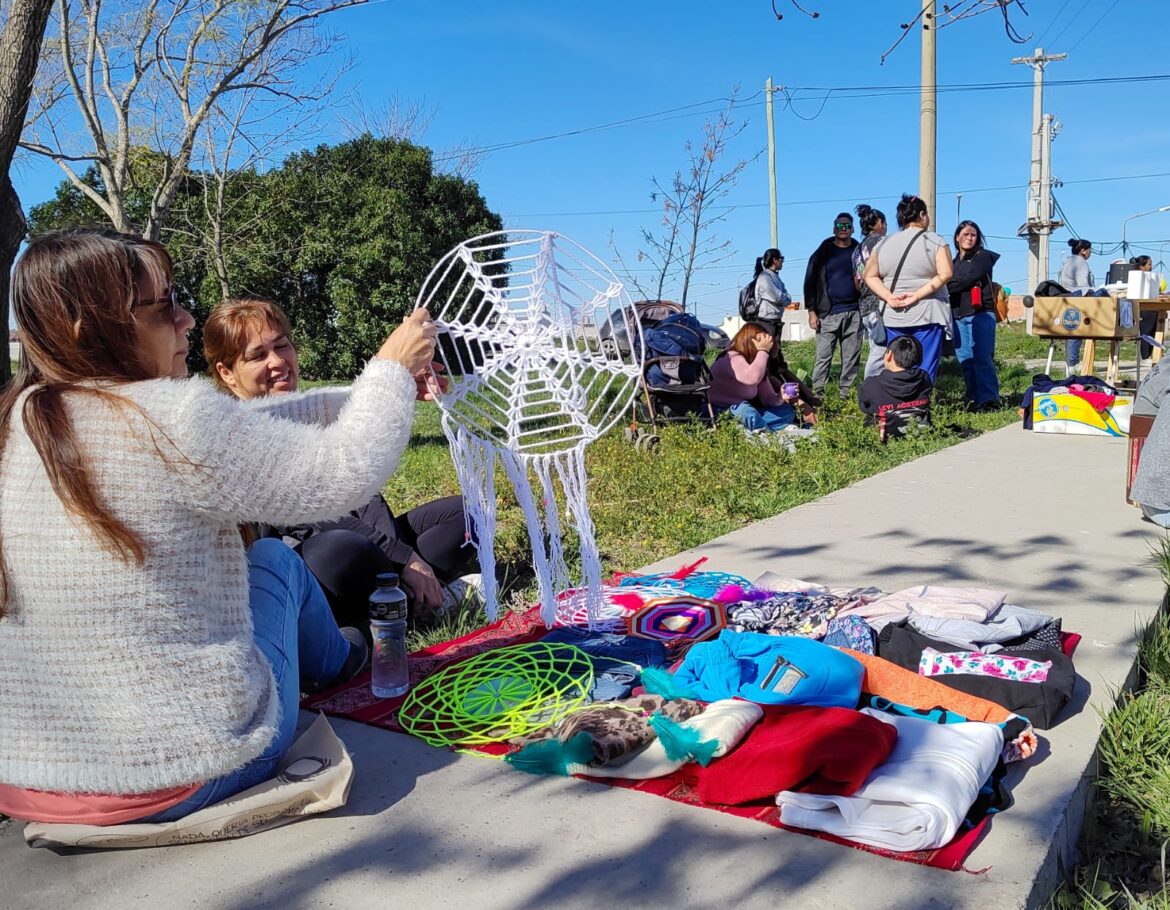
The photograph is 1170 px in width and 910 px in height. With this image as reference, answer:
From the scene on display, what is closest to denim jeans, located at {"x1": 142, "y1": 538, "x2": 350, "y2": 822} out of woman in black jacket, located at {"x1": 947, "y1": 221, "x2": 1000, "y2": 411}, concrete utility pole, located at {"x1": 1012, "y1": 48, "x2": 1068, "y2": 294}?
woman in black jacket, located at {"x1": 947, "y1": 221, "x2": 1000, "y2": 411}

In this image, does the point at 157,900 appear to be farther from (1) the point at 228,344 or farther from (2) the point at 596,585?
(1) the point at 228,344

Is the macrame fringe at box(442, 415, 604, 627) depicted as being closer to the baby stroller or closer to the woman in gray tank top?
the baby stroller

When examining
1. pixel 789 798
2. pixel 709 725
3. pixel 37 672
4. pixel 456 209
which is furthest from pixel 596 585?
pixel 456 209

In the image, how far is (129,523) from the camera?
181 cm

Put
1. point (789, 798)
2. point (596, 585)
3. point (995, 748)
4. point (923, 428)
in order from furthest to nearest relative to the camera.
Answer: point (923, 428)
point (596, 585)
point (995, 748)
point (789, 798)

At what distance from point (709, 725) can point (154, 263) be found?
5.21 feet

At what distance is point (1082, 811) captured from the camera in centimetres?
234

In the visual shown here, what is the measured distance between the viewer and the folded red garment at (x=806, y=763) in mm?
2174

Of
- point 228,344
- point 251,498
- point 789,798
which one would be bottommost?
point 789,798

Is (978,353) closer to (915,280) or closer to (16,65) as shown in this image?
(915,280)

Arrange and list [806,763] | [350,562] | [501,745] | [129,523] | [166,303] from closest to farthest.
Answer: [129,523] → [166,303] → [806,763] → [501,745] → [350,562]

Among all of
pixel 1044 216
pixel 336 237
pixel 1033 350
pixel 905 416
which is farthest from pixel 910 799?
pixel 1044 216

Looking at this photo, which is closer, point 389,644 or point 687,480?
point 389,644

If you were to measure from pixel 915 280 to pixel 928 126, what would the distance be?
11.1 feet
